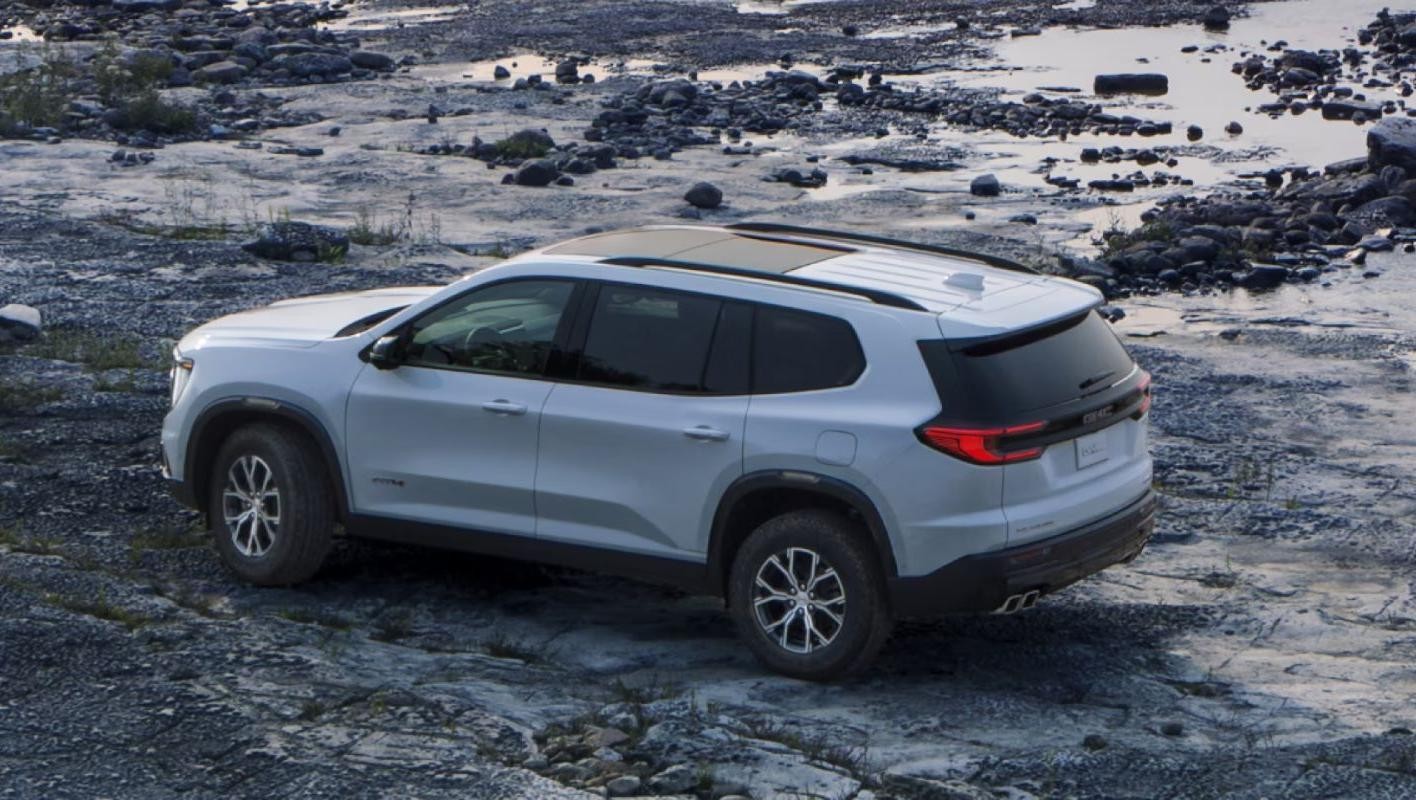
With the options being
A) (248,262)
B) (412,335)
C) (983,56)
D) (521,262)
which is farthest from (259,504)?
(983,56)

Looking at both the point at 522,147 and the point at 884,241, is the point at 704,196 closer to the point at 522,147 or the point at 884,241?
the point at 522,147

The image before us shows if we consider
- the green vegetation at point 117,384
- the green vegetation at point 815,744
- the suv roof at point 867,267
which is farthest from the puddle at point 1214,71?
the green vegetation at point 815,744

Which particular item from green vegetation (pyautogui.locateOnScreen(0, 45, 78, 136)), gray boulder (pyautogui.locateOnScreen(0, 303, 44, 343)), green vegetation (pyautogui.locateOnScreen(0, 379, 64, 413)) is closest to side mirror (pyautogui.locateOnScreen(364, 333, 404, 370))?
green vegetation (pyautogui.locateOnScreen(0, 379, 64, 413))

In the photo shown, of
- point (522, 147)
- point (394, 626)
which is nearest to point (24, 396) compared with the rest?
point (394, 626)

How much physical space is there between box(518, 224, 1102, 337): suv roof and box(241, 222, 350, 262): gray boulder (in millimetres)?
8867

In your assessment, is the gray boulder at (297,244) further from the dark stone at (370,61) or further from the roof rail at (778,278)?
the dark stone at (370,61)

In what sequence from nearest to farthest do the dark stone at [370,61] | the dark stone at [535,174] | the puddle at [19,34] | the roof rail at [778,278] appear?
1. the roof rail at [778,278]
2. the dark stone at [535,174]
3. the dark stone at [370,61]
4. the puddle at [19,34]

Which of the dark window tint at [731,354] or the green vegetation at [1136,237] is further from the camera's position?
the green vegetation at [1136,237]

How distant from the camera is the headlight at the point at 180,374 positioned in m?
9.48

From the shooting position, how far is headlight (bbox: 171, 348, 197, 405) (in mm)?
9484

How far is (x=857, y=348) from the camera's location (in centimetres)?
782

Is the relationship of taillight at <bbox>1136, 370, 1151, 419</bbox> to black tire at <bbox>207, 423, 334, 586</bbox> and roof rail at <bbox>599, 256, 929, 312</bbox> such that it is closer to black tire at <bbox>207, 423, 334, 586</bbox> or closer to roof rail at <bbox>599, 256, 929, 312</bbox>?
roof rail at <bbox>599, 256, 929, 312</bbox>

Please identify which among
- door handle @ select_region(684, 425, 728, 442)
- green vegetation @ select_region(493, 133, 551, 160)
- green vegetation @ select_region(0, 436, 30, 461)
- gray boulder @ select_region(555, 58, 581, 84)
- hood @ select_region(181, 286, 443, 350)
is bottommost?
green vegetation @ select_region(0, 436, 30, 461)

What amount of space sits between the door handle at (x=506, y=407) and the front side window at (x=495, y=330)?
6.6 inches
